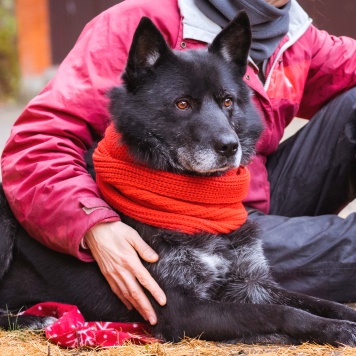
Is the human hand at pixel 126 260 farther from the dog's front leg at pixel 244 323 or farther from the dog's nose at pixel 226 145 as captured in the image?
the dog's nose at pixel 226 145

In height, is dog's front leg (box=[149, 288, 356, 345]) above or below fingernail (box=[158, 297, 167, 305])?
below

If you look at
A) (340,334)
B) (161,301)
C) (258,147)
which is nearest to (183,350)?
(161,301)

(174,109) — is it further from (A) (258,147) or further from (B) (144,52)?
(A) (258,147)

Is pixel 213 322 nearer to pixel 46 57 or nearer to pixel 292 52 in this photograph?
pixel 292 52

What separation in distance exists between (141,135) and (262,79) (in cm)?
90

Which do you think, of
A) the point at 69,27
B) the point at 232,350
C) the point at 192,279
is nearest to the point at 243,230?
the point at 192,279

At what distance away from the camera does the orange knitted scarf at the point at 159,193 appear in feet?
9.59

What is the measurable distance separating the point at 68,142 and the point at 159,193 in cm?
49

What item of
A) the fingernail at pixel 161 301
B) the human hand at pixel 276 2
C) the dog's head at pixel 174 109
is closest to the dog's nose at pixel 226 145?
the dog's head at pixel 174 109

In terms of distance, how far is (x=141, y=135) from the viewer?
2.96m

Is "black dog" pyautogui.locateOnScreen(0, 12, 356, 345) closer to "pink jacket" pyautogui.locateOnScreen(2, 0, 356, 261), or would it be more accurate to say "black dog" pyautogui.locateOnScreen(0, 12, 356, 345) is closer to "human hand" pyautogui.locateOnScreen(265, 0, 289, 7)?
"pink jacket" pyautogui.locateOnScreen(2, 0, 356, 261)

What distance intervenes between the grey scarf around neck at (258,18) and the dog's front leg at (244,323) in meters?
1.25

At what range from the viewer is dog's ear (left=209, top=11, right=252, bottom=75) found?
3.08 meters

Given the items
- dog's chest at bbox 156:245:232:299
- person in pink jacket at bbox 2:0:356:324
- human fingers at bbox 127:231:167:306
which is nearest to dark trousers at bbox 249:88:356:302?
person in pink jacket at bbox 2:0:356:324
